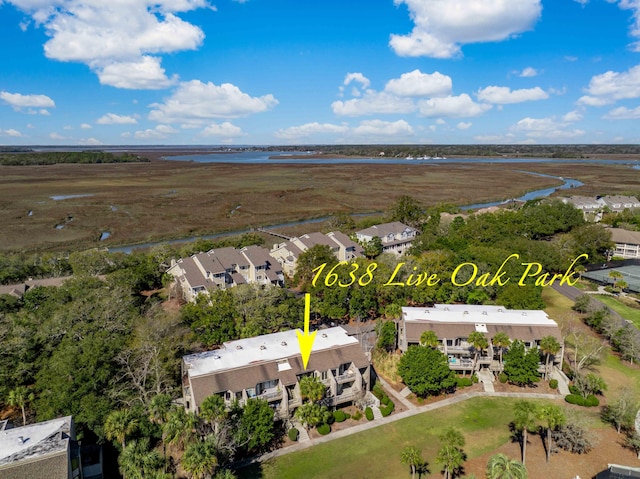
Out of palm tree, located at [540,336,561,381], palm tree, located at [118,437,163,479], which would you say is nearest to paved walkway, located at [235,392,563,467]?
palm tree, located at [540,336,561,381]

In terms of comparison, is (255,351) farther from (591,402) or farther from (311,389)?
(591,402)

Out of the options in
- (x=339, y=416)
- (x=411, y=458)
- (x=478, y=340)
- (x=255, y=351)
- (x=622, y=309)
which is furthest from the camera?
(x=622, y=309)

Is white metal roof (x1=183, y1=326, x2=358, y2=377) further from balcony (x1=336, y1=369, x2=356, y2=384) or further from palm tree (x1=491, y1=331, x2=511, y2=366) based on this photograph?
palm tree (x1=491, y1=331, x2=511, y2=366)

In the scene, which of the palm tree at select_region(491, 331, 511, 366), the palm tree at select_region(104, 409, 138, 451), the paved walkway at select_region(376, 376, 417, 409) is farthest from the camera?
the palm tree at select_region(491, 331, 511, 366)

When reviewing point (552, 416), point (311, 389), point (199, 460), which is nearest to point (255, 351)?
point (311, 389)

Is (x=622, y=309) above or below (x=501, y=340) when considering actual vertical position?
below

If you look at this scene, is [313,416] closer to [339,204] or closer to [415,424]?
[415,424]
